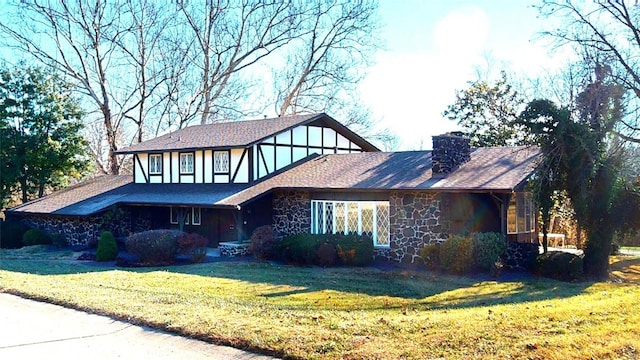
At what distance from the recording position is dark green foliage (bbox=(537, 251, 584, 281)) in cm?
1481

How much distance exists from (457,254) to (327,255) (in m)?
3.92

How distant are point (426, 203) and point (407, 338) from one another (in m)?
10.5

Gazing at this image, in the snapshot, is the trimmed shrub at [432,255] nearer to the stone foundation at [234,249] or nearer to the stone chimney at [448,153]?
the stone chimney at [448,153]

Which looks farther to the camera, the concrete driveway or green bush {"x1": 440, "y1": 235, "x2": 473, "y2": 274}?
green bush {"x1": 440, "y1": 235, "x2": 473, "y2": 274}

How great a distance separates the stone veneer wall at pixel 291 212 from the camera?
20391mm

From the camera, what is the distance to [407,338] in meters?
7.09

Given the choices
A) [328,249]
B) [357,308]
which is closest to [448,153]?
[328,249]

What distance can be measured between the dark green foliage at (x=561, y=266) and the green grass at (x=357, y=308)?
44.7 inches

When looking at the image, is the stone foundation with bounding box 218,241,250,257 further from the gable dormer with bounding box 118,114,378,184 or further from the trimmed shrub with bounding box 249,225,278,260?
the gable dormer with bounding box 118,114,378,184

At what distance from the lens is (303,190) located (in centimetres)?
1984

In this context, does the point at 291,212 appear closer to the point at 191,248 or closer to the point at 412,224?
the point at 191,248

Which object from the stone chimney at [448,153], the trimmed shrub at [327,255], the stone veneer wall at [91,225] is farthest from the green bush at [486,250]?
the stone veneer wall at [91,225]

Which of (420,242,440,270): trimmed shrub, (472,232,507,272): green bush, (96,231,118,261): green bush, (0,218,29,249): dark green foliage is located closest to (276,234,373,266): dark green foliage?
(420,242,440,270): trimmed shrub

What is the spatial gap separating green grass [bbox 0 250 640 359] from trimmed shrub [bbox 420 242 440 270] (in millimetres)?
795
